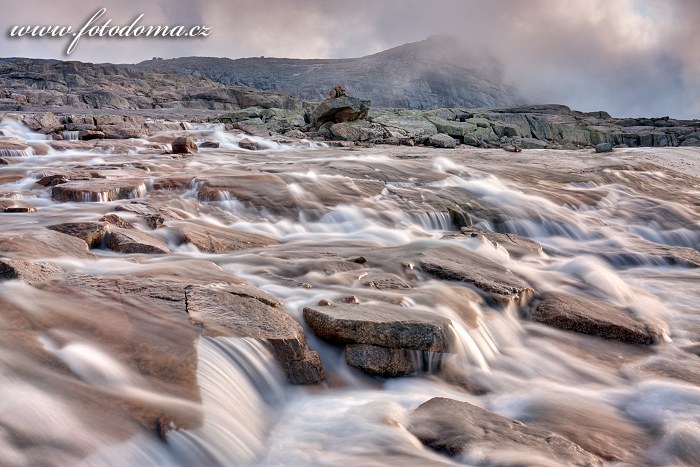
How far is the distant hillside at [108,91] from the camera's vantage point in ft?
178

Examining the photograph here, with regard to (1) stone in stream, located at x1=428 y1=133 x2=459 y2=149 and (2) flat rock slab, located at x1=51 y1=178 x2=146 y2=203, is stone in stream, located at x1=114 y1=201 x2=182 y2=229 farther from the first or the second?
(1) stone in stream, located at x1=428 y1=133 x2=459 y2=149

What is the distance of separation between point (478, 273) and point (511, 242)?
2317 millimetres

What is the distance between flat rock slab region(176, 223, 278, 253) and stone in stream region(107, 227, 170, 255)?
0.46 meters

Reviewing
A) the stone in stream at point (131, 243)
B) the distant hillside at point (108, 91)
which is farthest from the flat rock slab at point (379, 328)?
the distant hillside at point (108, 91)

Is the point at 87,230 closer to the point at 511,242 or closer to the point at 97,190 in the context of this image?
the point at 97,190

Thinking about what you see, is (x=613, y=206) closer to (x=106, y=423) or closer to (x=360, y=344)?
(x=360, y=344)

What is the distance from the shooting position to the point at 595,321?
5000 millimetres

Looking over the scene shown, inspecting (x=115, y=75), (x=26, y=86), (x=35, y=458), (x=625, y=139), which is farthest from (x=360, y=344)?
(x=115, y=75)

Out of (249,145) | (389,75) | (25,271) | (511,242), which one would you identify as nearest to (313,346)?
(25,271)

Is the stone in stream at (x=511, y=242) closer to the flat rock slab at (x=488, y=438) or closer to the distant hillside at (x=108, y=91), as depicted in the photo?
the flat rock slab at (x=488, y=438)

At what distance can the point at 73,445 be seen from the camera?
7.64 feet

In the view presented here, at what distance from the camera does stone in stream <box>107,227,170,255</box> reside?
5.45 meters

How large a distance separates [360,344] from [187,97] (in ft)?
228

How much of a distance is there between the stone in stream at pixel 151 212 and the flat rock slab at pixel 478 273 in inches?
128
